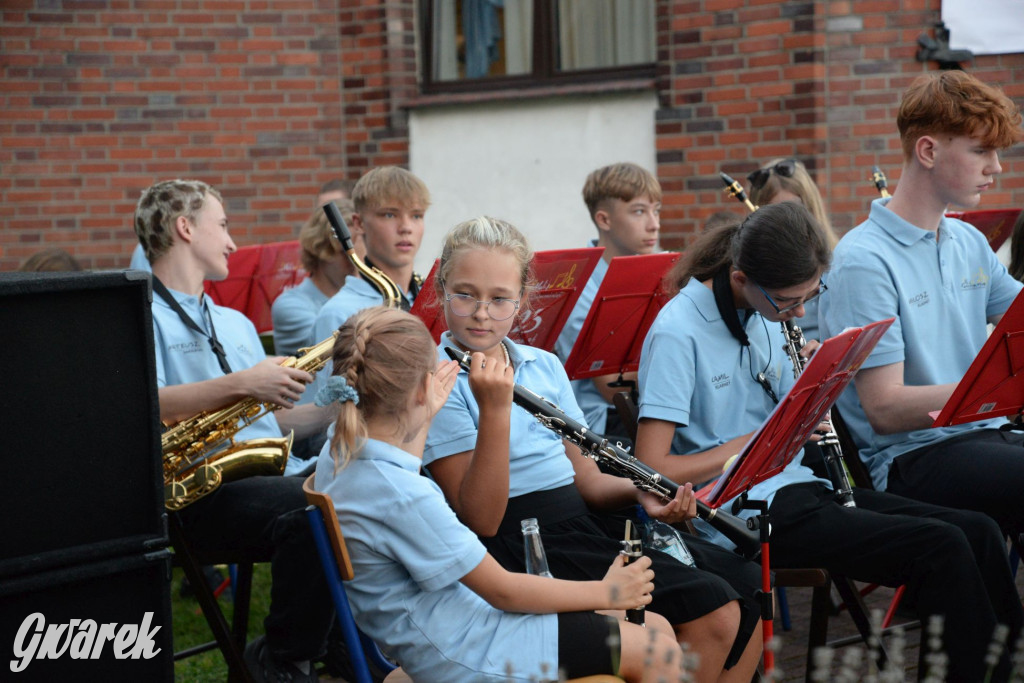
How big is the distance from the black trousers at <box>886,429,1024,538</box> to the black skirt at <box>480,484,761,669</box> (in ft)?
2.38

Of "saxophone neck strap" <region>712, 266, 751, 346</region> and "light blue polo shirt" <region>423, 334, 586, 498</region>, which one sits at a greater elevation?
"saxophone neck strap" <region>712, 266, 751, 346</region>

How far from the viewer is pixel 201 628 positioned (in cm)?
441

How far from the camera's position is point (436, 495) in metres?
2.38

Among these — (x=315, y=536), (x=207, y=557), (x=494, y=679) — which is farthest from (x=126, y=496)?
(x=207, y=557)

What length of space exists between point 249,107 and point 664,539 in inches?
228

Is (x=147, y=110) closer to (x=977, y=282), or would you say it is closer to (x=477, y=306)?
(x=477, y=306)

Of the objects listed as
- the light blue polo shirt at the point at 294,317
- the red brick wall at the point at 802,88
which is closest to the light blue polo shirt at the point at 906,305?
the light blue polo shirt at the point at 294,317

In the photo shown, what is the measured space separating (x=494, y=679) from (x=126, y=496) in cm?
85

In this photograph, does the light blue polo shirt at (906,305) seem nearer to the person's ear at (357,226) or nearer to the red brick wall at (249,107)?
the person's ear at (357,226)

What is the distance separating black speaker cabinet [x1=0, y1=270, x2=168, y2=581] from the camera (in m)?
2.23

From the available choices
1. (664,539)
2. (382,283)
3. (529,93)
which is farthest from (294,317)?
(529,93)

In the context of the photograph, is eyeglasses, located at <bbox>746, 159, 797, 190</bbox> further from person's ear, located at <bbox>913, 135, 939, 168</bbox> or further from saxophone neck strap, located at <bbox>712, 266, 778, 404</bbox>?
saxophone neck strap, located at <bbox>712, 266, 778, 404</bbox>

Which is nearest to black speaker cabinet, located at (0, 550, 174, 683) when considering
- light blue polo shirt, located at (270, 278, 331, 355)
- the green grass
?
→ the green grass

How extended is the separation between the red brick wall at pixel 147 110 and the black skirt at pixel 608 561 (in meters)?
5.46
